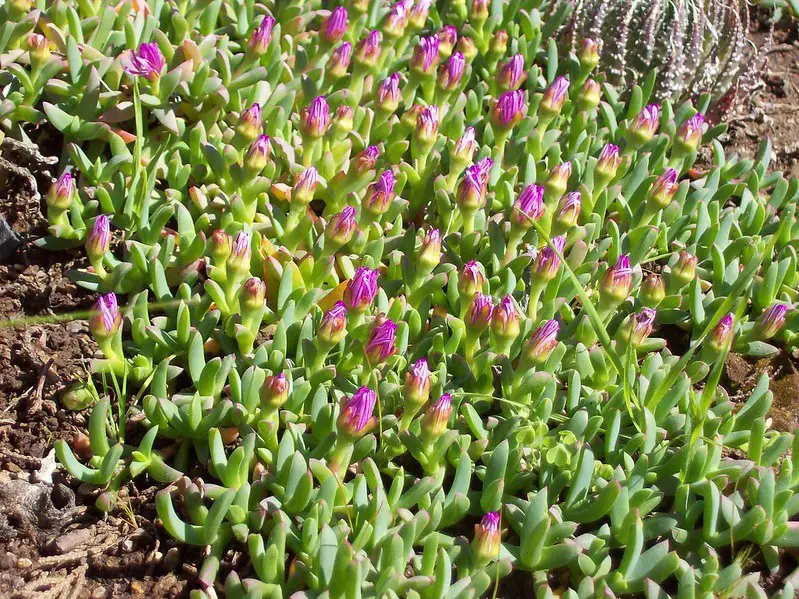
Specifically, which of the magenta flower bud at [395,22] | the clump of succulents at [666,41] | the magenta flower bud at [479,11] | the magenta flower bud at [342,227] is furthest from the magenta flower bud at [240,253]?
the clump of succulents at [666,41]

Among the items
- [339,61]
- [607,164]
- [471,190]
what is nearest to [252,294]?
[471,190]

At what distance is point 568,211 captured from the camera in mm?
2076

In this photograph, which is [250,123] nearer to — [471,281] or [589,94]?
[471,281]

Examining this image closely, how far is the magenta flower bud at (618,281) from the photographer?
194 cm

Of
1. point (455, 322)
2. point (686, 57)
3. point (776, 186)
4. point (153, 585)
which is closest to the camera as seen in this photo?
point (153, 585)

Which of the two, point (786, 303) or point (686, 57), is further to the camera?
point (686, 57)

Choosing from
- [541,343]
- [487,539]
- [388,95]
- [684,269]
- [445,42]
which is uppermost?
[445,42]

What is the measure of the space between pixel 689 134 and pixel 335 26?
952 millimetres

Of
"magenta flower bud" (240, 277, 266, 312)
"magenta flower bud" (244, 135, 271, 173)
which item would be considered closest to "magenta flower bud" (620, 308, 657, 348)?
"magenta flower bud" (240, 277, 266, 312)

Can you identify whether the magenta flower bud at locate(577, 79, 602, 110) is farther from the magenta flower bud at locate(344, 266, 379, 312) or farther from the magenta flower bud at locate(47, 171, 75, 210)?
the magenta flower bud at locate(47, 171, 75, 210)

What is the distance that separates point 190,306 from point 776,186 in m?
1.54

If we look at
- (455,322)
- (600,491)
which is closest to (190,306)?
(455,322)

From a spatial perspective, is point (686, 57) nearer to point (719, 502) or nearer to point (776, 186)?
point (776, 186)

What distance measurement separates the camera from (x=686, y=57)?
9.02 ft
